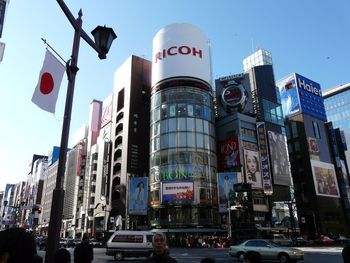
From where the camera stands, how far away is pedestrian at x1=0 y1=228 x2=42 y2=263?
2.58 meters

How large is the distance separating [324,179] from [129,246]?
229 feet

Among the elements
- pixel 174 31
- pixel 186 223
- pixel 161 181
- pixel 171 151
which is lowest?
pixel 186 223

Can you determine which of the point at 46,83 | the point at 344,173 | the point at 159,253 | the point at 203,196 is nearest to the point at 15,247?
the point at 159,253

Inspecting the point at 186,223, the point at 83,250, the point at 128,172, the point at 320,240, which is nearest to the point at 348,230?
the point at 320,240

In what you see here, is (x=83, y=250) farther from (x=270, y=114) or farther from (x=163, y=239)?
Result: (x=270, y=114)

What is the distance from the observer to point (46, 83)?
23.7 ft

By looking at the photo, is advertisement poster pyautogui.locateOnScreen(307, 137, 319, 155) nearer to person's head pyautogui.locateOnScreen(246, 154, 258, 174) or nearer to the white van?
person's head pyautogui.locateOnScreen(246, 154, 258, 174)

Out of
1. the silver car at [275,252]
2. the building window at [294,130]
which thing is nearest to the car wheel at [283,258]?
the silver car at [275,252]

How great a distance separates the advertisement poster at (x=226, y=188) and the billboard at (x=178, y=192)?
5.21 metres

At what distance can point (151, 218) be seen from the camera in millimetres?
60625

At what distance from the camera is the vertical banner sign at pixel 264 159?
6444 cm

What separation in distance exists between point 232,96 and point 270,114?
10.5m

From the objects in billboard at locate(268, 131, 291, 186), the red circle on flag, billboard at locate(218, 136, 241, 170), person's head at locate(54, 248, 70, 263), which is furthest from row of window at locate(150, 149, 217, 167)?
person's head at locate(54, 248, 70, 263)

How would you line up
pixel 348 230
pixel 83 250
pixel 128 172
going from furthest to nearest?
pixel 348 230 < pixel 128 172 < pixel 83 250
